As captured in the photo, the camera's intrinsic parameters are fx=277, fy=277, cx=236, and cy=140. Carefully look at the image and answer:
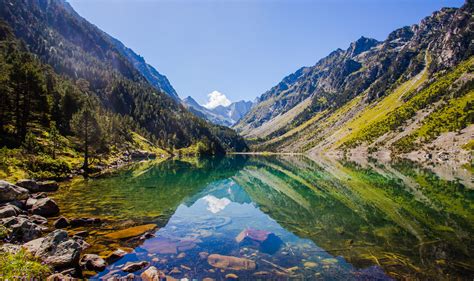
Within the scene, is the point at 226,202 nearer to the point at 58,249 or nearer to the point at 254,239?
the point at 254,239

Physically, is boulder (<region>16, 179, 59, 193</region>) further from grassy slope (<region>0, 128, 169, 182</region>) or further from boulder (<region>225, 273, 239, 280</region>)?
boulder (<region>225, 273, 239, 280</region>)

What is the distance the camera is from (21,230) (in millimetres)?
20266

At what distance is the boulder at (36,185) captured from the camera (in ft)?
124

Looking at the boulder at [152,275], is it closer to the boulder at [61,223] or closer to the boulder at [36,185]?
the boulder at [61,223]

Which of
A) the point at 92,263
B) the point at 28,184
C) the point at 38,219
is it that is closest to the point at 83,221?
the point at 38,219

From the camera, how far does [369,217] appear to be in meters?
32.2

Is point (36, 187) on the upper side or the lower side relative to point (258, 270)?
upper

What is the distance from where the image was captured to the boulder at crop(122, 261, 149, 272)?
1667 centimetres

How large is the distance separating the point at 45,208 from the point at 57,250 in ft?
47.5

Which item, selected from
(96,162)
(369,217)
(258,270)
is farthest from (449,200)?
(96,162)

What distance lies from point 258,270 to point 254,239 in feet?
21.4

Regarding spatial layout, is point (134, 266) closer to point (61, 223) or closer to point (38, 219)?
point (61, 223)

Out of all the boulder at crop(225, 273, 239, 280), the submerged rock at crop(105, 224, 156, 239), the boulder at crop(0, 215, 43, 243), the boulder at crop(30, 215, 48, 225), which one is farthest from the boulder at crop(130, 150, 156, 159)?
the boulder at crop(225, 273, 239, 280)

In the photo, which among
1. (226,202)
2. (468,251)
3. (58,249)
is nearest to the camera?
(58,249)
